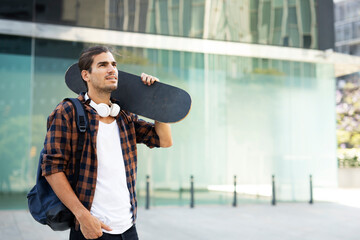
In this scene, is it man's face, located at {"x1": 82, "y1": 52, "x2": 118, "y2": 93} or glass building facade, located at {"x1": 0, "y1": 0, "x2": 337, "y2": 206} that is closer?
man's face, located at {"x1": 82, "y1": 52, "x2": 118, "y2": 93}

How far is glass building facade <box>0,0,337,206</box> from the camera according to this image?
11.5m

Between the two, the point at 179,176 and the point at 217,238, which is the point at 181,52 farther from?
the point at 217,238

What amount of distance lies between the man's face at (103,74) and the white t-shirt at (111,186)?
19 cm

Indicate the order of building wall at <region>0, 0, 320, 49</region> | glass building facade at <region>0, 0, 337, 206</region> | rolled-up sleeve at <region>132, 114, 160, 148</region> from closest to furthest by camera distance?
rolled-up sleeve at <region>132, 114, 160, 148</region> < glass building facade at <region>0, 0, 337, 206</region> < building wall at <region>0, 0, 320, 49</region>

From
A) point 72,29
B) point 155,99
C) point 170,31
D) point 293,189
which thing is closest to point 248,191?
point 293,189

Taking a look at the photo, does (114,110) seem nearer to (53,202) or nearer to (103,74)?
(103,74)

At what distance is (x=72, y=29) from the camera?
11.7m

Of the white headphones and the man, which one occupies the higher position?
the white headphones

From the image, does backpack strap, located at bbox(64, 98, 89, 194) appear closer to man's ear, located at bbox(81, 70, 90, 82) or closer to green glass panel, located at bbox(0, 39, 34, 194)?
man's ear, located at bbox(81, 70, 90, 82)

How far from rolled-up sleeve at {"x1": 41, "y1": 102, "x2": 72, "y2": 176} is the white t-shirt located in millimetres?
163

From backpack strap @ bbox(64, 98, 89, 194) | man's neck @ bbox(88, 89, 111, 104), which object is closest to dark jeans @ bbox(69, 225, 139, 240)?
backpack strap @ bbox(64, 98, 89, 194)

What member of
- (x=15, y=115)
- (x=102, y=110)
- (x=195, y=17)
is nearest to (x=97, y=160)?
(x=102, y=110)

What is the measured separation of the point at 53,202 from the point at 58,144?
268 mm

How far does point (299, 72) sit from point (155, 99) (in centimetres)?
1246
